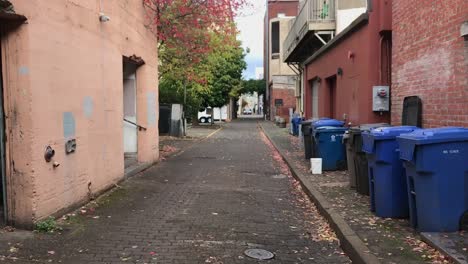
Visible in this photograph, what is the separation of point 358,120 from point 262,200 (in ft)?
15.5

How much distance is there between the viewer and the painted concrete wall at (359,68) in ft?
36.8

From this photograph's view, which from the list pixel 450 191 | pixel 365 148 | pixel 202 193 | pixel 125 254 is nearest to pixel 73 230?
pixel 125 254

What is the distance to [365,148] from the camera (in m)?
6.93

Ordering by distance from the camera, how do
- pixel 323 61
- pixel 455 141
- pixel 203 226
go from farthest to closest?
1. pixel 323 61
2. pixel 203 226
3. pixel 455 141

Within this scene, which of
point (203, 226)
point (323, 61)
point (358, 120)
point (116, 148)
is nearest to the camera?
point (203, 226)

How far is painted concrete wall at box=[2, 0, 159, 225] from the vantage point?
19.9 ft

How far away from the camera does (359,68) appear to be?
12.4m

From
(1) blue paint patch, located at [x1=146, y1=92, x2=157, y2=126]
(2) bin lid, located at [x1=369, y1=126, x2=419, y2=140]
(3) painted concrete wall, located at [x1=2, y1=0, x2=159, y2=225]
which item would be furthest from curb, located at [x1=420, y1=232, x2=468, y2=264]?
(1) blue paint patch, located at [x1=146, y1=92, x2=157, y2=126]

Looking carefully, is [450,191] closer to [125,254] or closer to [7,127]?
[125,254]

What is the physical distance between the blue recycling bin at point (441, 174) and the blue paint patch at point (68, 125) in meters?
4.52

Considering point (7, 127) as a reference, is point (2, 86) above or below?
above

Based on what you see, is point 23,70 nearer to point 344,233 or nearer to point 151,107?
point 344,233

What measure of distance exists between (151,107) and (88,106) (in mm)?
4981

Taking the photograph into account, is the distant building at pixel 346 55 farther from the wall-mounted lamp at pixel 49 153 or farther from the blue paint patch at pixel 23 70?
the blue paint patch at pixel 23 70
